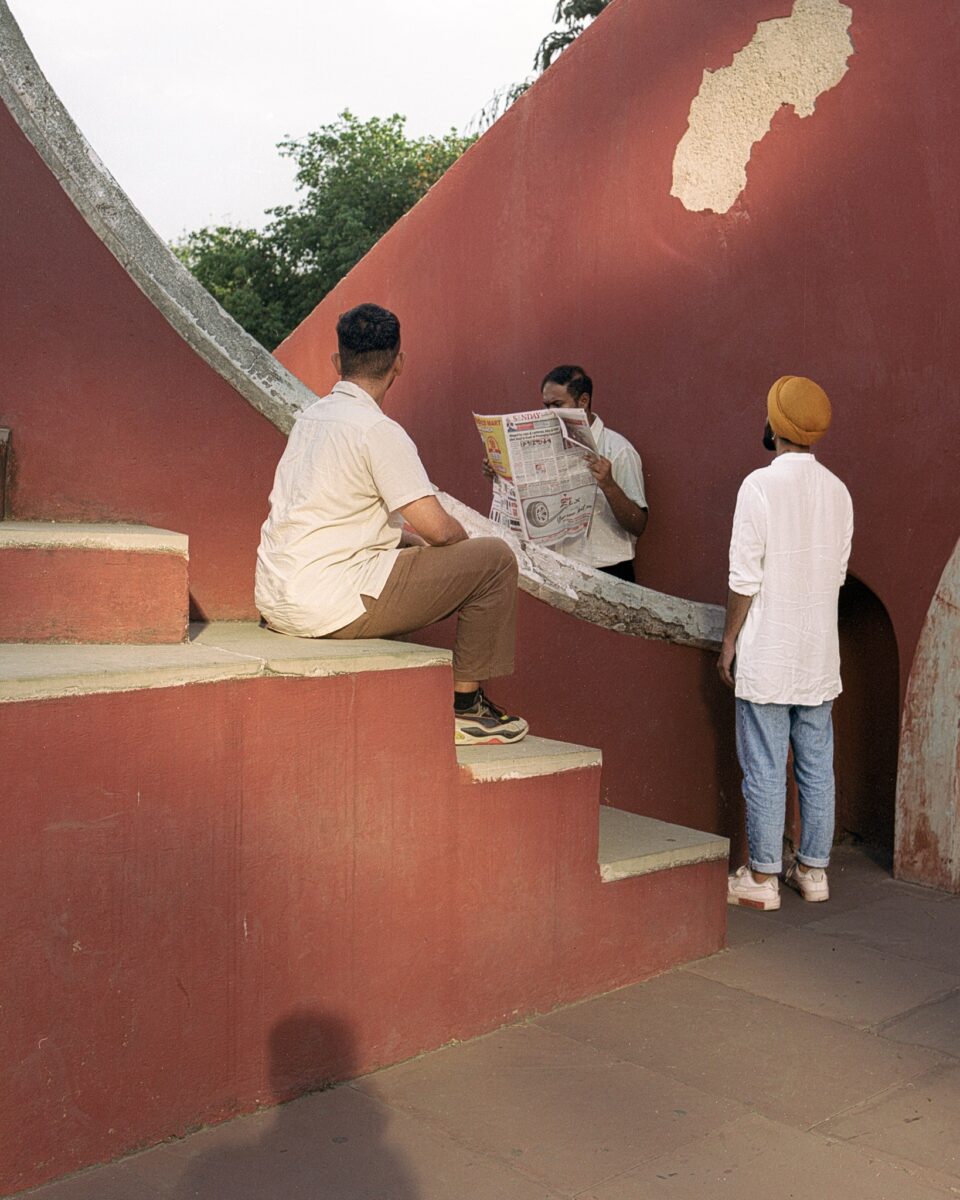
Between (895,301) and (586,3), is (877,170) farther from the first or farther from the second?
(586,3)

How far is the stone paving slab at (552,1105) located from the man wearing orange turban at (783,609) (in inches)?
54.0

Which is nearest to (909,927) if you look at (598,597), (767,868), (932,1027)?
(767,868)

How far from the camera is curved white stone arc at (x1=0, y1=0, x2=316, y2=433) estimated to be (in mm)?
3613

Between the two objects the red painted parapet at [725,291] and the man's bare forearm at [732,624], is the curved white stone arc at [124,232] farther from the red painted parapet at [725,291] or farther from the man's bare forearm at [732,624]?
the man's bare forearm at [732,624]

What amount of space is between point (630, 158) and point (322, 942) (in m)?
4.25

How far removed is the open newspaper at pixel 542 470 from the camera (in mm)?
4926

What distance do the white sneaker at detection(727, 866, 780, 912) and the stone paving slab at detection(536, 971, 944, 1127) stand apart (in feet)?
2.46

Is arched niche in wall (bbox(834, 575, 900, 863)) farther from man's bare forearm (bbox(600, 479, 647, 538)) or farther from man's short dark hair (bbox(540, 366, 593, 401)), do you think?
man's short dark hair (bbox(540, 366, 593, 401))

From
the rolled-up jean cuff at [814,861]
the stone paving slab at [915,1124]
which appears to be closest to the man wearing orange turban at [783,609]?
the rolled-up jean cuff at [814,861]

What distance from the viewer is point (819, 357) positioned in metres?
5.09

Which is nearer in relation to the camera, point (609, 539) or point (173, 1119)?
point (173, 1119)

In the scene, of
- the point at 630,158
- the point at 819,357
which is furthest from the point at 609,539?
the point at 630,158

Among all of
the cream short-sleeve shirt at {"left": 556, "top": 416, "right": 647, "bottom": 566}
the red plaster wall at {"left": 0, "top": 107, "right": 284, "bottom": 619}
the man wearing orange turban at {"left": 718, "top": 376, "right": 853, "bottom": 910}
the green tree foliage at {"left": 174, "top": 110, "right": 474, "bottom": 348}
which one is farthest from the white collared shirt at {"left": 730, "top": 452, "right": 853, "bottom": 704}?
the green tree foliage at {"left": 174, "top": 110, "right": 474, "bottom": 348}

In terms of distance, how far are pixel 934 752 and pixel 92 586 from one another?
3133 millimetres
